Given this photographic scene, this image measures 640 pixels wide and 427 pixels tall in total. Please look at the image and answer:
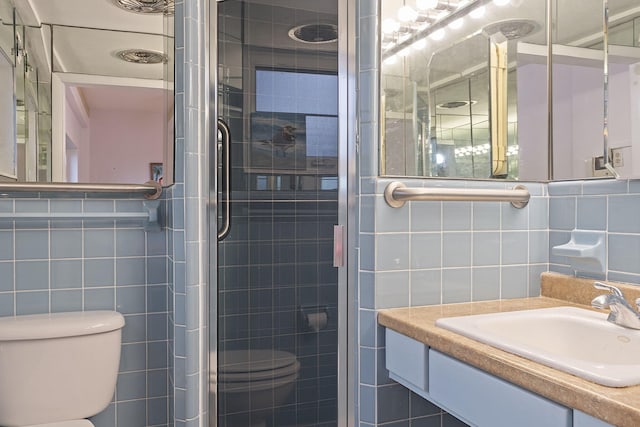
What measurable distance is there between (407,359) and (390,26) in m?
0.96

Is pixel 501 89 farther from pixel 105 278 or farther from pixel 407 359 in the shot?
pixel 105 278

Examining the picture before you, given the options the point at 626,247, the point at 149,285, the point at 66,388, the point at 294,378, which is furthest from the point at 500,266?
the point at 66,388

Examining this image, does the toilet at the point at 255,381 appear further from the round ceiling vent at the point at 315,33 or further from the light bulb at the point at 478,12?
the light bulb at the point at 478,12

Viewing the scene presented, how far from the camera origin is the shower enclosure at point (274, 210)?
1.64m

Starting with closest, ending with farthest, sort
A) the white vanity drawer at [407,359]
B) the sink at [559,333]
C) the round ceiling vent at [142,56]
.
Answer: the sink at [559,333] < the white vanity drawer at [407,359] < the round ceiling vent at [142,56]

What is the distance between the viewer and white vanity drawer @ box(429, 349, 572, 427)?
33.6 inches

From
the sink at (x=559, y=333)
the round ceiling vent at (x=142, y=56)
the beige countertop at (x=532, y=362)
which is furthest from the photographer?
the round ceiling vent at (x=142, y=56)

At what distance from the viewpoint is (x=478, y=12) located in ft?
5.21

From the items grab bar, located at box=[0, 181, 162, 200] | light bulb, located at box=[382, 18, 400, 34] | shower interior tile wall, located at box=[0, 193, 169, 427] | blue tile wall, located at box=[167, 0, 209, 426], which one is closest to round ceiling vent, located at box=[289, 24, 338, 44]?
light bulb, located at box=[382, 18, 400, 34]

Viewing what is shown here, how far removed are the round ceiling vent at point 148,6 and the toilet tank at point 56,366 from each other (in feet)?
3.57

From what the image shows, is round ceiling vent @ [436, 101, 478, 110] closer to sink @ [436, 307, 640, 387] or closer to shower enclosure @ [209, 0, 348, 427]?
shower enclosure @ [209, 0, 348, 427]

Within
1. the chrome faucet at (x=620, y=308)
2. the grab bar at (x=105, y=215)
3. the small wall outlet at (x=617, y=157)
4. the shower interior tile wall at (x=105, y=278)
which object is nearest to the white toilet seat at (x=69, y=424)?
the shower interior tile wall at (x=105, y=278)

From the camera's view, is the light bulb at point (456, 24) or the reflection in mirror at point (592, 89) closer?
the reflection in mirror at point (592, 89)

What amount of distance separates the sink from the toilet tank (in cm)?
111
